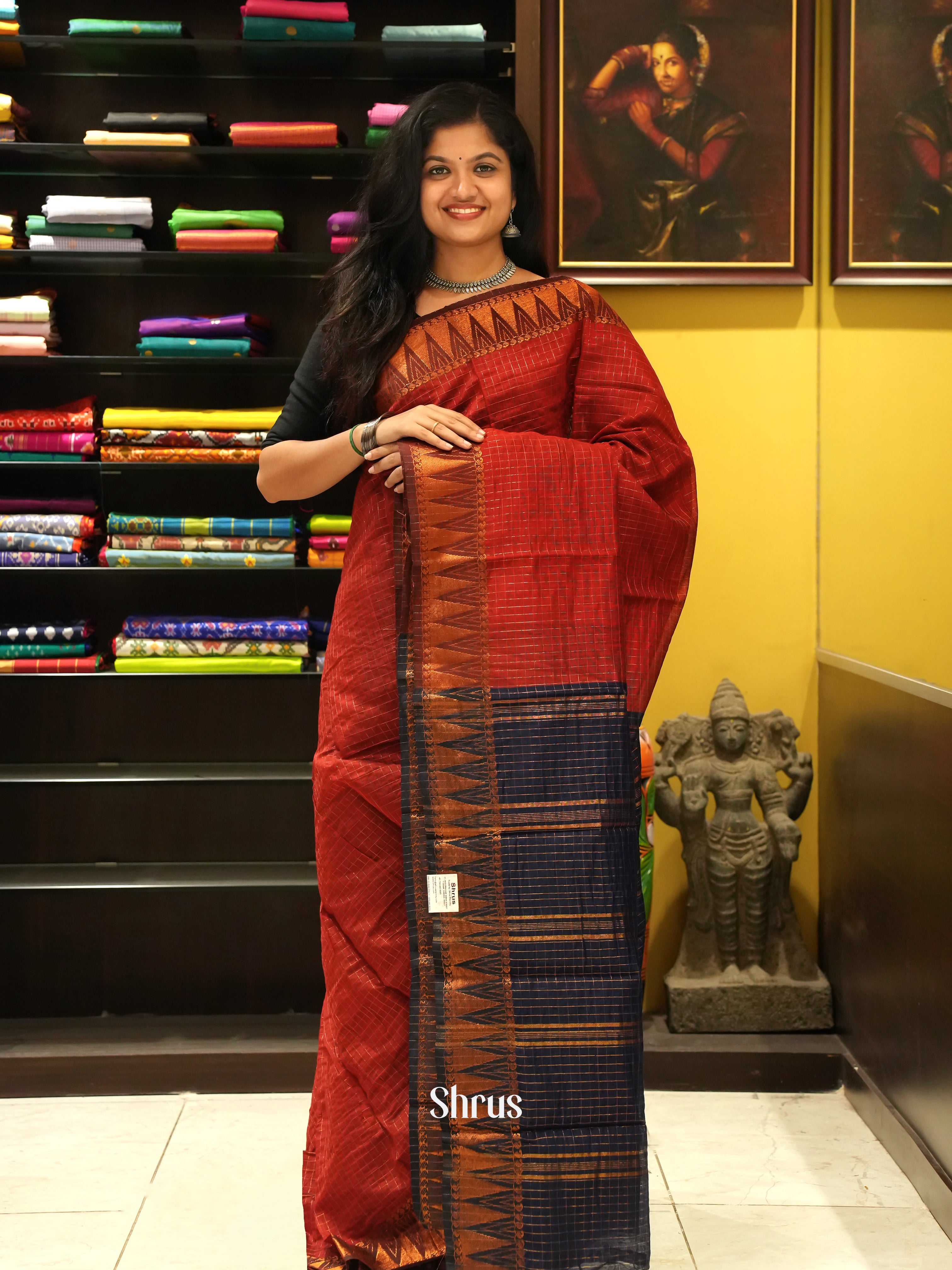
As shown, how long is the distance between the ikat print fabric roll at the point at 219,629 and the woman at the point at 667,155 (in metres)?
1.14

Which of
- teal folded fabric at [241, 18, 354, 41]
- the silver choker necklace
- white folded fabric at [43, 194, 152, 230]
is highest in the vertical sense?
teal folded fabric at [241, 18, 354, 41]

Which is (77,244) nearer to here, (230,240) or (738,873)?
(230,240)

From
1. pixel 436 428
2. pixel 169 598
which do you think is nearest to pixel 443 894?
pixel 436 428

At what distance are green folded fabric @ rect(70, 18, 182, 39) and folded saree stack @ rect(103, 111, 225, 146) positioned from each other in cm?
17

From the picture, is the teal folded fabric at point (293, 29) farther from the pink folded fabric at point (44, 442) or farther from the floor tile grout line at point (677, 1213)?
the floor tile grout line at point (677, 1213)

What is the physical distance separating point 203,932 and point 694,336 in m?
1.84

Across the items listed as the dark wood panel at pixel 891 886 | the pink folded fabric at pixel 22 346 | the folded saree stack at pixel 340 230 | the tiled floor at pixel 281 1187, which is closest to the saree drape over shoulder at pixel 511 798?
the tiled floor at pixel 281 1187

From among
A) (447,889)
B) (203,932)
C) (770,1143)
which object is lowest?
(770,1143)

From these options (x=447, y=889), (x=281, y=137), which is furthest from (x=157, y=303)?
(x=447, y=889)

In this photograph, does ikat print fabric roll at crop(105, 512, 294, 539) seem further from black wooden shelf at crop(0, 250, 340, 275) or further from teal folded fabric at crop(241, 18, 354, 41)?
teal folded fabric at crop(241, 18, 354, 41)

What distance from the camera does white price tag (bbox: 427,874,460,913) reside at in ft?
5.15

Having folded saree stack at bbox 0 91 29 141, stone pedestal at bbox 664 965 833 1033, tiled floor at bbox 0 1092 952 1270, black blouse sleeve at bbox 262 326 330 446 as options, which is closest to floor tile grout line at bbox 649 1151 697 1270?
tiled floor at bbox 0 1092 952 1270

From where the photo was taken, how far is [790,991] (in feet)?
8.93

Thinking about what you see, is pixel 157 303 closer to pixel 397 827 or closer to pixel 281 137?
pixel 281 137
